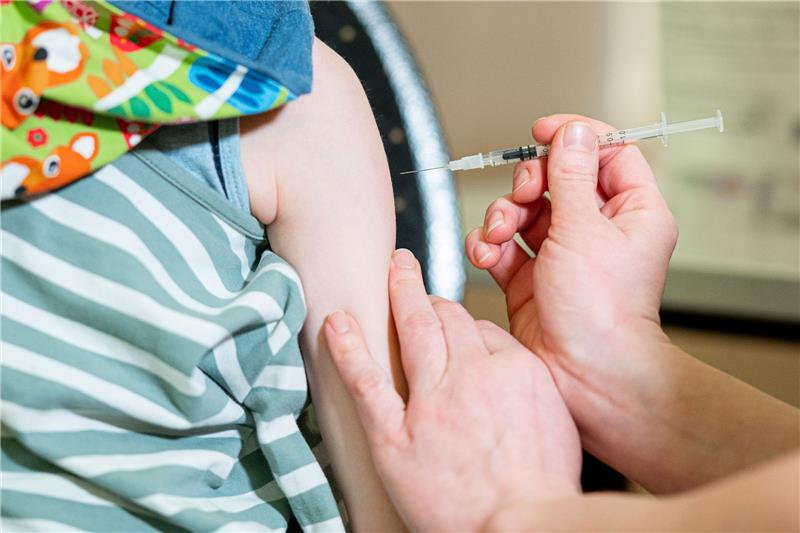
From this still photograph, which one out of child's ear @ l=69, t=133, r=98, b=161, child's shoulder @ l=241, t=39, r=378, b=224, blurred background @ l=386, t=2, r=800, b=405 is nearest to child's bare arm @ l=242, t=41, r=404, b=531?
child's shoulder @ l=241, t=39, r=378, b=224

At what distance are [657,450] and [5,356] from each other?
0.48 meters

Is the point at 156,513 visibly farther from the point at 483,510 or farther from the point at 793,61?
the point at 793,61

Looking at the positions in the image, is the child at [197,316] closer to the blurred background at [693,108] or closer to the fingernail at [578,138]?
the fingernail at [578,138]

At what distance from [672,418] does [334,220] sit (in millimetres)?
301

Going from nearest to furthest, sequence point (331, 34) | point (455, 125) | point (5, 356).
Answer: point (5, 356) < point (331, 34) < point (455, 125)

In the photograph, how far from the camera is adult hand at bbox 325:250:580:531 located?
603 mm

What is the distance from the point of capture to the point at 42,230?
0.58 meters

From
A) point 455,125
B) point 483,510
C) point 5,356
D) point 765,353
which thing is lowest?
point 765,353

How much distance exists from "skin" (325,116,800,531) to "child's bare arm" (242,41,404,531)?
2 centimetres

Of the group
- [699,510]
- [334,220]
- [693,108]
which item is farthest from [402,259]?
[693,108]

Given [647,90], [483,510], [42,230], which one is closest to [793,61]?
[647,90]

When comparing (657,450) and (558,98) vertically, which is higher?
(558,98)

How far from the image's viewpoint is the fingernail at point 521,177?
2.61 ft

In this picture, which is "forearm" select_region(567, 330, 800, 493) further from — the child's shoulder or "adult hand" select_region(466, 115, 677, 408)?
the child's shoulder
